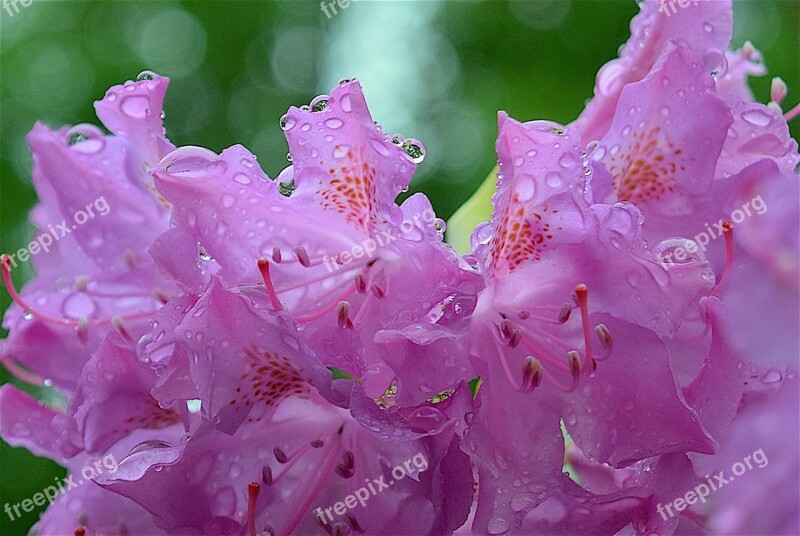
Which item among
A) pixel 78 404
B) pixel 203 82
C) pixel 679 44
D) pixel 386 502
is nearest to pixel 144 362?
pixel 78 404

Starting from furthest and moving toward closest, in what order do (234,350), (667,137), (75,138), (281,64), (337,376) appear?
(281,64) → (337,376) → (75,138) → (667,137) → (234,350)

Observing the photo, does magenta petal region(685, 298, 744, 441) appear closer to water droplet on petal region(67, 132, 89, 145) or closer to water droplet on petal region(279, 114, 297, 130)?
water droplet on petal region(279, 114, 297, 130)

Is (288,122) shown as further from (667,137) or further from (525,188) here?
(667,137)

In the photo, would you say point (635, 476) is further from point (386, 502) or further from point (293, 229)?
point (293, 229)

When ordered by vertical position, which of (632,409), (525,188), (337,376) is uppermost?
(525,188)

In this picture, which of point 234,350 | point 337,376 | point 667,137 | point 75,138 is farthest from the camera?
point 337,376

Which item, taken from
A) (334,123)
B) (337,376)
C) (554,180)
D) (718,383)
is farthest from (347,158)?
Result: (337,376)
